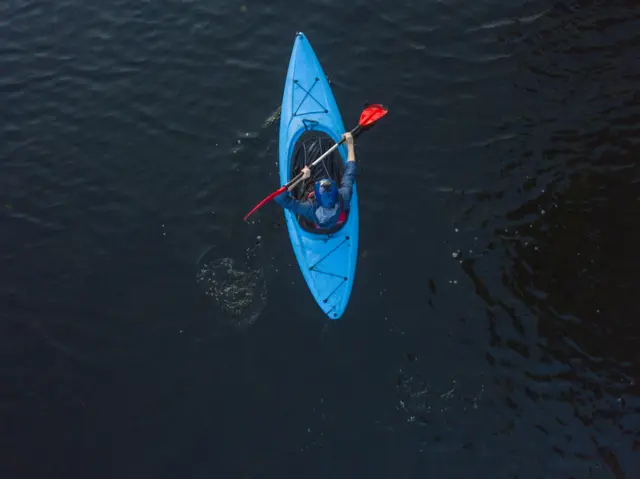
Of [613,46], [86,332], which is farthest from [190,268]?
[613,46]

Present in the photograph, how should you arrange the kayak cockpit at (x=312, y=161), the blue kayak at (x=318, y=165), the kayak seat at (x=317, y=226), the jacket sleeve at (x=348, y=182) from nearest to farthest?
the jacket sleeve at (x=348, y=182) → the blue kayak at (x=318, y=165) → the kayak seat at (x=317, y=226) → the kayak cockpit at (x=312, y=161)

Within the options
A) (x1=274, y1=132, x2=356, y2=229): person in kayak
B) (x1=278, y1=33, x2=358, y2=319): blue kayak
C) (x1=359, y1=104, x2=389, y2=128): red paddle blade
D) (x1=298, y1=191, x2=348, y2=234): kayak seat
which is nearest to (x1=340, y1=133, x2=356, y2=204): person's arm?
(x1=274, y1=132, x2=356, y2=229): person in kayak

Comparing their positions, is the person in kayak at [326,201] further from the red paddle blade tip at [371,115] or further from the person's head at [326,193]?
the red paddle blade tip at [371,115]

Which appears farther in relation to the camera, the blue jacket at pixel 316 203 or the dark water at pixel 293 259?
the blue jacket at pixel 316 203

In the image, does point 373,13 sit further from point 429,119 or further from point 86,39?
point 86,39

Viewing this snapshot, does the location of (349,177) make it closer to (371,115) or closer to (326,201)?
(326,201)

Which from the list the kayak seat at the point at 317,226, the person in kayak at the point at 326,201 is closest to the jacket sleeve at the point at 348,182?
the person in kayak at the point at 326,201

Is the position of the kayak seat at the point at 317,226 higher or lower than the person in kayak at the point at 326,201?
lower
